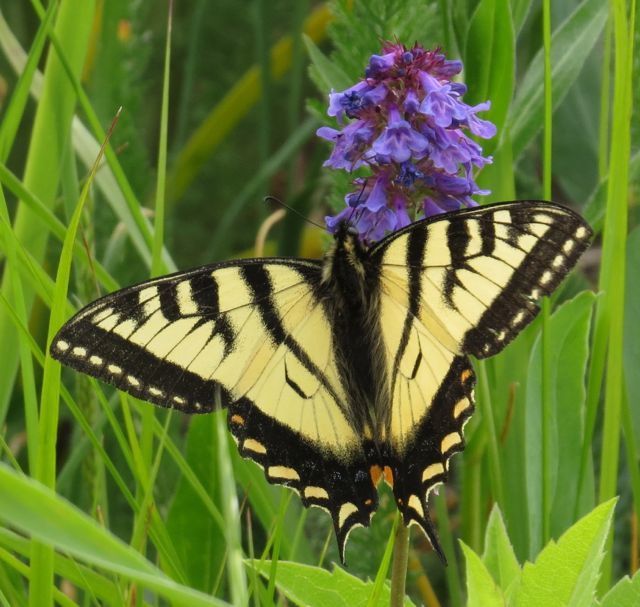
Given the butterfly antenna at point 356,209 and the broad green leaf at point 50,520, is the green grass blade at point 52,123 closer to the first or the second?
the butterfly antenna at point 356,209

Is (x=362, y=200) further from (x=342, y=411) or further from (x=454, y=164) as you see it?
(x=342, y=411)

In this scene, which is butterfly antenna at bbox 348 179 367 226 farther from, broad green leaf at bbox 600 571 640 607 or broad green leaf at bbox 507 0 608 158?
broad green leaf at bbox 600 571 640 607

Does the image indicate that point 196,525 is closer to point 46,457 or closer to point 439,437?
point 439,437

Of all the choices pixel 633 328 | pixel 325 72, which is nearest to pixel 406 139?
pixel 325 72

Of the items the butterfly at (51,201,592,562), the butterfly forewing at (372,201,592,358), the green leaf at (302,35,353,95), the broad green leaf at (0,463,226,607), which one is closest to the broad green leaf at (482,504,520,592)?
the butterfly at (51,201,592,562)

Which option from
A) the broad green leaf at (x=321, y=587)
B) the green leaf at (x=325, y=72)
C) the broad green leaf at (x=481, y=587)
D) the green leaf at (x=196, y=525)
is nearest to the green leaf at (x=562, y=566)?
the broad green leaf at (x=481, y=587)
